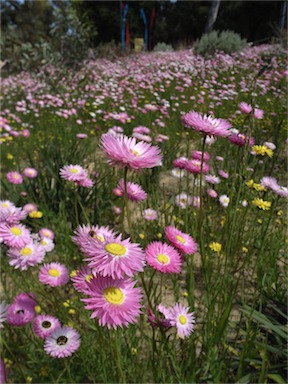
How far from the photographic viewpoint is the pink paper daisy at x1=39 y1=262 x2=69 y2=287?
108 cm

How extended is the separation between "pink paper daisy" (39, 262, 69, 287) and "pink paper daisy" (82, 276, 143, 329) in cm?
53

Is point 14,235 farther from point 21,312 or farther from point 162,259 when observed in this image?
point 162,259

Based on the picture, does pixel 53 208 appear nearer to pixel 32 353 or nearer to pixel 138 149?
pixel 32 353

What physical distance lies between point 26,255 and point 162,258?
49cm

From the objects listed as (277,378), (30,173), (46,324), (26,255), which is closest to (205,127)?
(26,255)

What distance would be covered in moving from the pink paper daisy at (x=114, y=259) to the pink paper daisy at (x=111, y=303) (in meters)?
0.02

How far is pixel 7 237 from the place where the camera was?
0.90 m

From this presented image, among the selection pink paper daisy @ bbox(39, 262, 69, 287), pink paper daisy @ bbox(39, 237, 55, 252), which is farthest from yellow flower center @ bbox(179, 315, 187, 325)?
pink paper daisy @ bbox(39, 237, 55, 252)

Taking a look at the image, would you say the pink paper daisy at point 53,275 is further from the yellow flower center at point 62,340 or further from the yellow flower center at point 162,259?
the yellow flower center at point 162,259

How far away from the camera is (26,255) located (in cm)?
105

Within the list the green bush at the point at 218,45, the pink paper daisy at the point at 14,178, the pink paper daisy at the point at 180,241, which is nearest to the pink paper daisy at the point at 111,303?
the pink paper daisy at the point at 180,241

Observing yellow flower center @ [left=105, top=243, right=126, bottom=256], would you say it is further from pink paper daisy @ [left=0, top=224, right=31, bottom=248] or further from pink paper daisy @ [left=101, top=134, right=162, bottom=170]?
pink paper daisy @ [left=0, top=224, right=31, bottom=248]

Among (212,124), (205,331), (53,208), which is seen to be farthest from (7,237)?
(53,208)

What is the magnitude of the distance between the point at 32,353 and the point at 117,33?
27.0m
